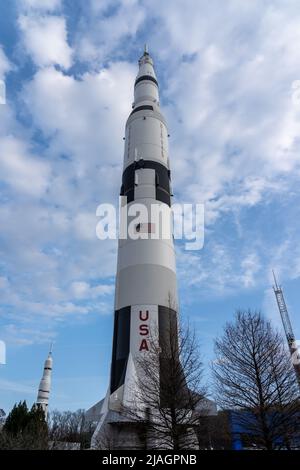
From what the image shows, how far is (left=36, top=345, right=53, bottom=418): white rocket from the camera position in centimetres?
4761

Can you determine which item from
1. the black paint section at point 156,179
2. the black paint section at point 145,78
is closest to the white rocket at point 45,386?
the black paint section at point 156,179

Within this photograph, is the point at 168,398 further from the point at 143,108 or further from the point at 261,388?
the point at 143,108

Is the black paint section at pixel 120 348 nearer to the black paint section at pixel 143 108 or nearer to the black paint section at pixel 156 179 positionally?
the black paint section at pixel 156 179

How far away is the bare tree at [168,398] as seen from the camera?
43.4ft

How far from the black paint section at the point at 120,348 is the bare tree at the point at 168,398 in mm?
1603

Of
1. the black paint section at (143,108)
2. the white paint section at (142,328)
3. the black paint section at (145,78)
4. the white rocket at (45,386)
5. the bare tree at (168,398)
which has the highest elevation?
the black paint section at (145,78)

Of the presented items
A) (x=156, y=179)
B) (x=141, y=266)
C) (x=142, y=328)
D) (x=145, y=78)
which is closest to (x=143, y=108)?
(x=145, y=78)

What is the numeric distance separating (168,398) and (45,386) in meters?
42.7

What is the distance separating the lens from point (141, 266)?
20375mm

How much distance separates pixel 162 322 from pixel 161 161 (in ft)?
40.3

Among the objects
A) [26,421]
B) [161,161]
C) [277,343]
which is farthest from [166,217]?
[26,421]

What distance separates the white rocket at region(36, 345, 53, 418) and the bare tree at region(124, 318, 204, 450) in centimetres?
3719

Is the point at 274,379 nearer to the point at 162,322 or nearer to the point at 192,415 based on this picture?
the point at 192,415
